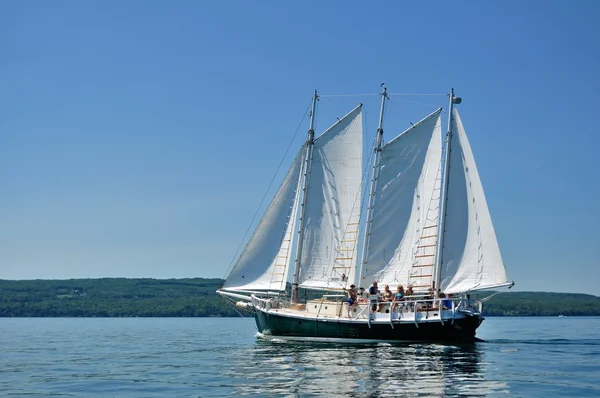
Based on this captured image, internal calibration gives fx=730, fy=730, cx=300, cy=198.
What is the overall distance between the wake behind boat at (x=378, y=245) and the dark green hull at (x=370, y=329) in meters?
0.08

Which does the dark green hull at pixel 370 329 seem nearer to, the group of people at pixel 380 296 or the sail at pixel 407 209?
the group of people at pixel 380 296

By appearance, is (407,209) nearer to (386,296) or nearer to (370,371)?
(386,296)

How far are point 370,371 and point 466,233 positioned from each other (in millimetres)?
19521

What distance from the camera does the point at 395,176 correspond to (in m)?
59.4

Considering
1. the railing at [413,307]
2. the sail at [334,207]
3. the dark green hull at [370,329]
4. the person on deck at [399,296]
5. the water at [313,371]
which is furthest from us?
the sail at [334,207]

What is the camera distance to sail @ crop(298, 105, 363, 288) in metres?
61.0

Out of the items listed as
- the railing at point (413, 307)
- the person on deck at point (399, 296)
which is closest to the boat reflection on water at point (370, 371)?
the railing at point (413, 307)

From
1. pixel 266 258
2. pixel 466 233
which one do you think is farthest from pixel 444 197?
pixel 266 258

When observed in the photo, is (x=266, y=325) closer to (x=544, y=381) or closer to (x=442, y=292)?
(x=442, y=292)

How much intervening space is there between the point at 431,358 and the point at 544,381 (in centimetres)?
921

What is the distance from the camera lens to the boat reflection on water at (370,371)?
103 ft

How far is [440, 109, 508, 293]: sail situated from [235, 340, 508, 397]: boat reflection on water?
5042 millimetres

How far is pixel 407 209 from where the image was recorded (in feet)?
192

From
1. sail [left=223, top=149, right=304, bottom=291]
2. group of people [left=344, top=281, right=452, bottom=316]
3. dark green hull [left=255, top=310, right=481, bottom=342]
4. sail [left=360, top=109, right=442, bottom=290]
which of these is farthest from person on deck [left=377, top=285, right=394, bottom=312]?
sail [left=223, top=149, right=304, bottom=291]
